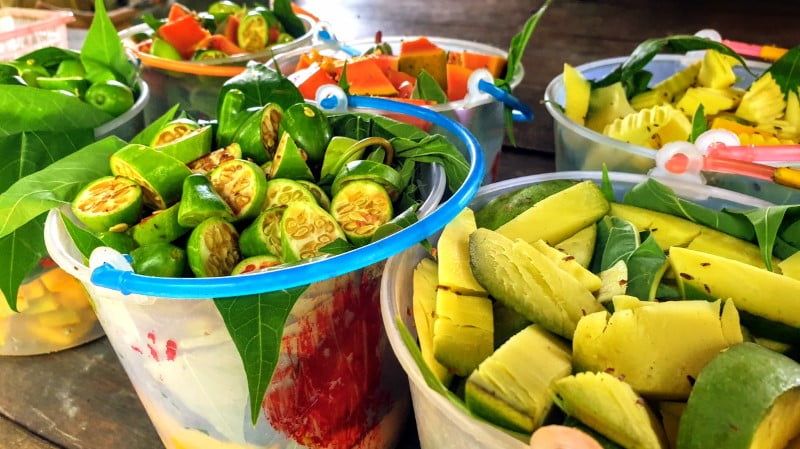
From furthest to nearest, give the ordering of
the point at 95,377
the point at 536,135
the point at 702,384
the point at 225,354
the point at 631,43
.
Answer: the point at 631,43, the point at 536,135, the point at 95,377, the point at 225,354, the point at 702,384

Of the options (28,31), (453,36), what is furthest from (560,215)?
(453,36)

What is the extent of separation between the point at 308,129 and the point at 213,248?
14 centimetres

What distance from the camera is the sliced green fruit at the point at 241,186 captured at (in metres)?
0.51

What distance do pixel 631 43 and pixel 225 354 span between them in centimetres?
109

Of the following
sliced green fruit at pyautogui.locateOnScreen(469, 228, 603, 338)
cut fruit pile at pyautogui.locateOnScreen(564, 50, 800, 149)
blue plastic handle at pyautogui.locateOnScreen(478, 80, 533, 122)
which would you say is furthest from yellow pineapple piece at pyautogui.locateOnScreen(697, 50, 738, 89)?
sliced green fruit at pyautogui.locateOnScreen(469, 228, 603, 338)

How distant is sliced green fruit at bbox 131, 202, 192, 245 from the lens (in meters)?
0.49

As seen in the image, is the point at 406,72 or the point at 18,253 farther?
the point at 406,72

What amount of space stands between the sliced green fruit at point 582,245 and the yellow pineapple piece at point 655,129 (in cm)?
17

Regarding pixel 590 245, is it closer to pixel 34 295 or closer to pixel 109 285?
pixel 109 285

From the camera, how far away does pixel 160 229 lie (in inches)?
19.4

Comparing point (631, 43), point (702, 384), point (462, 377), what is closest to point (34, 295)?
point (462, 377)

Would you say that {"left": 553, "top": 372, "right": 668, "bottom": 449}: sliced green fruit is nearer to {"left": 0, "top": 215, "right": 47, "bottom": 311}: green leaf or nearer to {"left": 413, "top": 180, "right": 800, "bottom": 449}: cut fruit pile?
{"left": 413, "top": 180, "right": 800, "bottom": 449}: cut fruit pile

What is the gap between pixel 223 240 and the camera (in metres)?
0.49

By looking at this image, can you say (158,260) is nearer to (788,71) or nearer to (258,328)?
(258,328)
